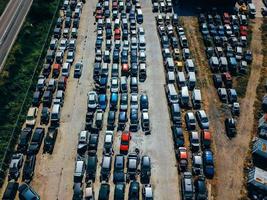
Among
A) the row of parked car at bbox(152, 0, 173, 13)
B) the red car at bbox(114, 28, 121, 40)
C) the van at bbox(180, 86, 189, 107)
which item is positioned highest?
the row of parked car at bbox(152, 0, 173, 13)

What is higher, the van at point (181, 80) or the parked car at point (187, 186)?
the van at point (181, 80)

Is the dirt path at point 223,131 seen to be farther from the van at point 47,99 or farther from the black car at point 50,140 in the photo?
the van at point 47,99

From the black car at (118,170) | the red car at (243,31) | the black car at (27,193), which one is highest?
the red car at (243,31)

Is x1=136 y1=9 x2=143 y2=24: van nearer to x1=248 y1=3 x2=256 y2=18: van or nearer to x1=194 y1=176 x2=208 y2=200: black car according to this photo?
x1=248 y1=3 x2=256 y2=18: van

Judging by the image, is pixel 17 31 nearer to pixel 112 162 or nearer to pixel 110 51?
pixel 110 51

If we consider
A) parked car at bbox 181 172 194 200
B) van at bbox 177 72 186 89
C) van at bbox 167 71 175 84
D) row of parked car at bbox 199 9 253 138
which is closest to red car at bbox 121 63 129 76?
van at bbox 167 71 175 84

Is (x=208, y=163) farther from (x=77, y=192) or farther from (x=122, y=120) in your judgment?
(x=77, y=192)

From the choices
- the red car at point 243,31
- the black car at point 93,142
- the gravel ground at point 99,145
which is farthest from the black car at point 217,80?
the black car at point 93,142
